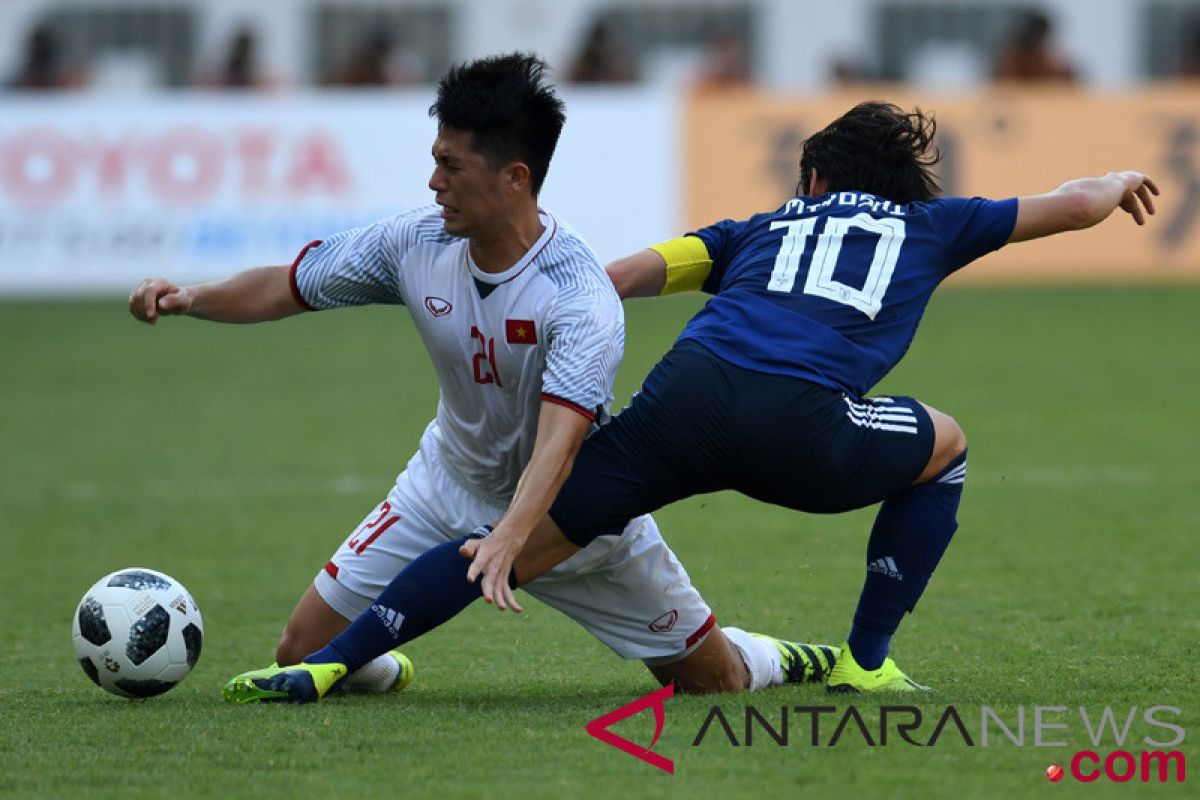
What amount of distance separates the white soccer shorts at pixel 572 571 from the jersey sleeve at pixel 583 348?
60 centimetres

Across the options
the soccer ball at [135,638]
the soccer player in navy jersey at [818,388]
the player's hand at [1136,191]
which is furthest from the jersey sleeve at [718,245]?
the soccer ball at [135,638]

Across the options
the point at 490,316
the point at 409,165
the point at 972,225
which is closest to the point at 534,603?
the point at 490,316

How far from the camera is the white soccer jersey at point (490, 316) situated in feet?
16.5

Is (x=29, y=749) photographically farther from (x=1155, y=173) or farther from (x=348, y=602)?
(x=1155, y=173)

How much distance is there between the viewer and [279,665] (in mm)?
5754

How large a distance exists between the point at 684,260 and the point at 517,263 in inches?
21.8

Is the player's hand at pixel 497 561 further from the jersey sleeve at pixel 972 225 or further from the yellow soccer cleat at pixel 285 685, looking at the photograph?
the jersey sleeve at pixel 972 225

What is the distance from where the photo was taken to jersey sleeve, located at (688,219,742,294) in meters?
5.55

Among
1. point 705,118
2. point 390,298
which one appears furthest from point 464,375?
point 705,118

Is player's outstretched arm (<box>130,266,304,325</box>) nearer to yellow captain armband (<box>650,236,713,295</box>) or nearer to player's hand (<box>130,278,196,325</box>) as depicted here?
player's hand (<box>130,278,196,325</box>)

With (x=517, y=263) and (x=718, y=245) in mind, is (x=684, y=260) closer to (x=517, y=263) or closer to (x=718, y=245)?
(x=718, y=245)

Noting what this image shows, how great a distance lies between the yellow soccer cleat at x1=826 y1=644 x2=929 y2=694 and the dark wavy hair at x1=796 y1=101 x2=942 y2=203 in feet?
4.18

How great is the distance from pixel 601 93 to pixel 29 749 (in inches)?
546

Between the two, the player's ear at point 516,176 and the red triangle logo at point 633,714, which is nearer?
the red triangle logo at point 633,714
